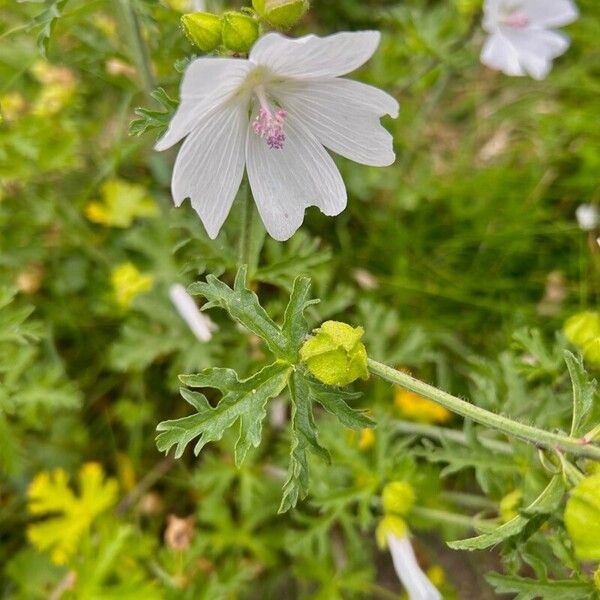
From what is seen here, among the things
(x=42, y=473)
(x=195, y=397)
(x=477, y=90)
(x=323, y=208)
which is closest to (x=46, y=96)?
(x=42, y=473)

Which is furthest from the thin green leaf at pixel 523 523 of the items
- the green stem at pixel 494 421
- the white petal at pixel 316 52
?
the white petal at pixel 316 52

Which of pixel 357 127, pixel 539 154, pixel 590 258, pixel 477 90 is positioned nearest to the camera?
pixel 357 127

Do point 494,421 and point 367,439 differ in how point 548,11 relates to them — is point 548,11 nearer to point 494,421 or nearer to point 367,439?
point 367,439

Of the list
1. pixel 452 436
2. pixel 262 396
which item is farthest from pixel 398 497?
pixel 262 396

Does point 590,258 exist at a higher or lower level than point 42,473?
lower

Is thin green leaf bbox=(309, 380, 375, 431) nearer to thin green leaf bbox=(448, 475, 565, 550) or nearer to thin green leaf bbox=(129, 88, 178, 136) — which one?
thin green leaf bbox=(448, 475, 565, 550)

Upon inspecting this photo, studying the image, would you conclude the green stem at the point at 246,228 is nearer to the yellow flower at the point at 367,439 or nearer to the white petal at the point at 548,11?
the yellow flower at the point at 367,439

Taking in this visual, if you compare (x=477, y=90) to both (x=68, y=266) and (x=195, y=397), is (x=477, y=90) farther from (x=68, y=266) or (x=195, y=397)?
(x=195, y=397)
